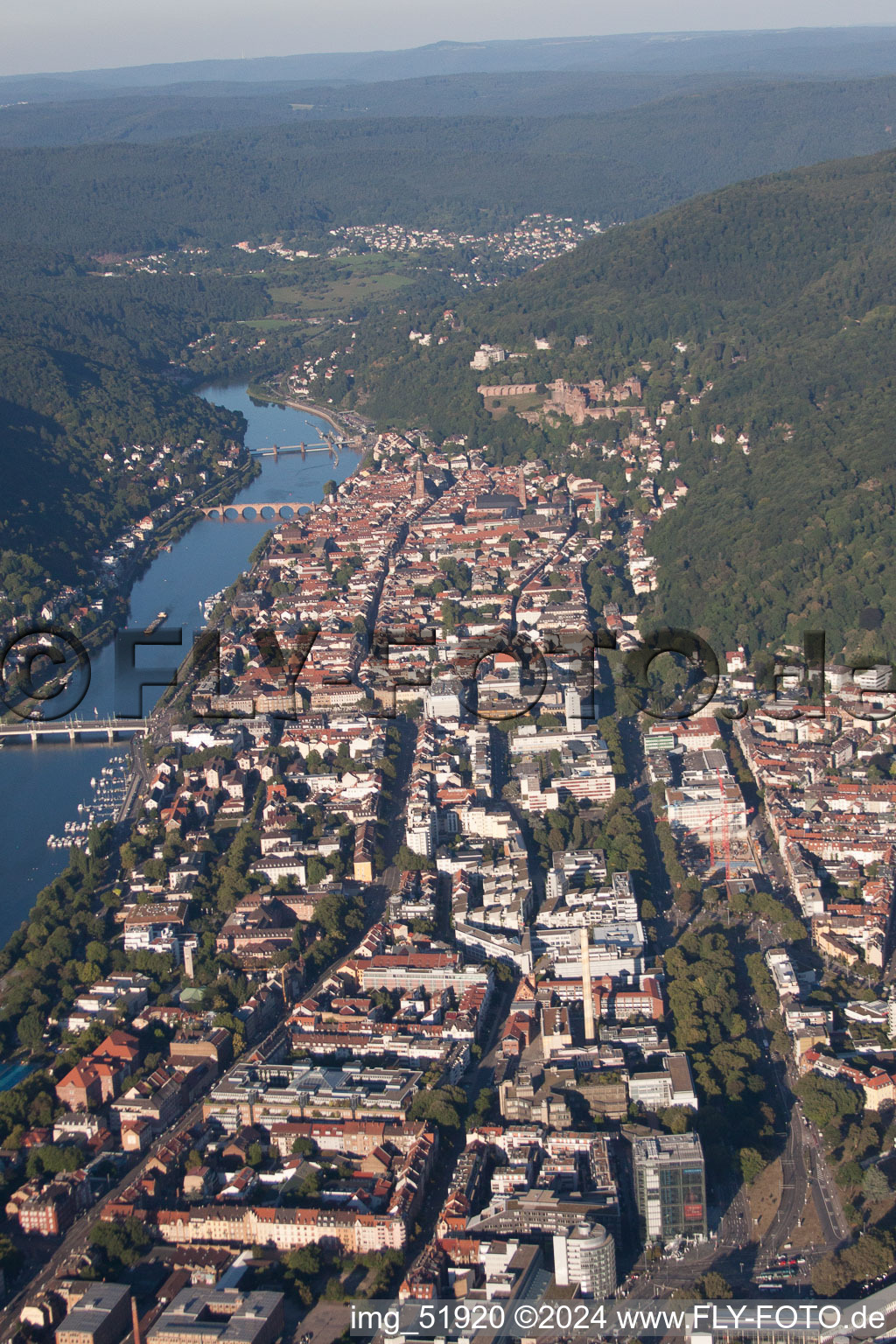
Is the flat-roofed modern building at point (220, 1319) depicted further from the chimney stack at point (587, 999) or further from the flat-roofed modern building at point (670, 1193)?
the chimney stack at point (587, 999)

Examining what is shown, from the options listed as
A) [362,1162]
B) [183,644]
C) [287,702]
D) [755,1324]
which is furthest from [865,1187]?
[183,644]

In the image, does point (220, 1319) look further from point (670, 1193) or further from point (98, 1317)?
point (670, 1193)

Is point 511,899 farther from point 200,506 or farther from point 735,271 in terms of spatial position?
point 735,271

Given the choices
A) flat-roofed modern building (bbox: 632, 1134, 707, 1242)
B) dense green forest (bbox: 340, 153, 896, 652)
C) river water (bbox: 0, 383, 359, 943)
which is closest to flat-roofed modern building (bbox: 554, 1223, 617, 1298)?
flat-roofed modern building (bbox: 632, 1134, 707, 1242)

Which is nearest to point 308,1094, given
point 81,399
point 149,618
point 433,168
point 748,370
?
point 149,618

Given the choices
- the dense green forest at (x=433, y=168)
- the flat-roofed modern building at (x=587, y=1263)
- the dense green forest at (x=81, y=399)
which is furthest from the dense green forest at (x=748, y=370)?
the dense green forest at (x=433, y=168)

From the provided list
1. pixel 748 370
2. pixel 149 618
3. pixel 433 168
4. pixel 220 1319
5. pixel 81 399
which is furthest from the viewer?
pixel 433 168

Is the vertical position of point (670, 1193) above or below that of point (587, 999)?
below

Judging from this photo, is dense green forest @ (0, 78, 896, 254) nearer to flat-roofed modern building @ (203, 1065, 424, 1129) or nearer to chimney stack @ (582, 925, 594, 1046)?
chimney stack @ (582, 925, 594, 1046)
